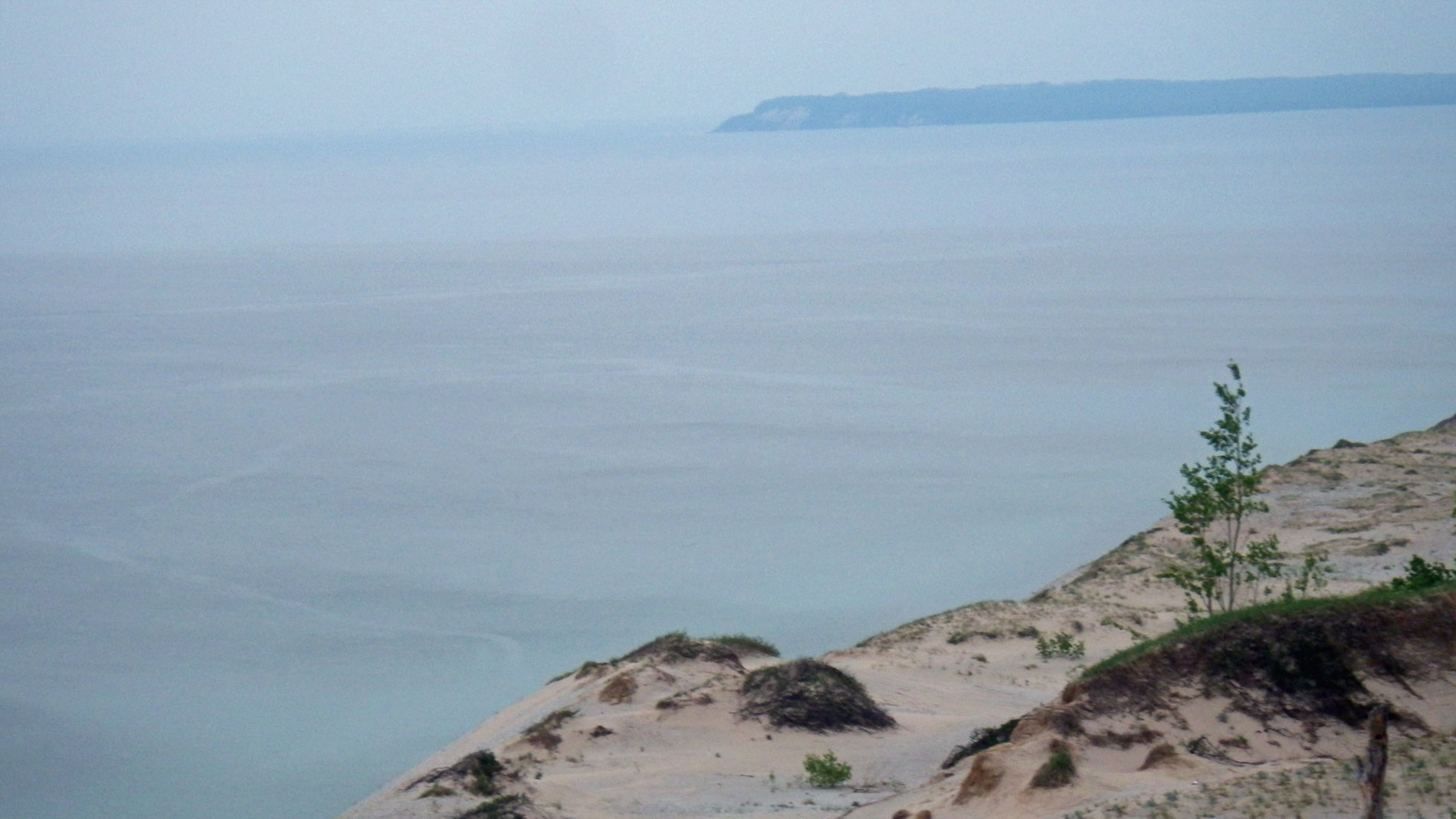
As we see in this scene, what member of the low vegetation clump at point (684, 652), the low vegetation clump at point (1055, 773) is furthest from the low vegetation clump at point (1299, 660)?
the low vegetation clump at point (684, 652)

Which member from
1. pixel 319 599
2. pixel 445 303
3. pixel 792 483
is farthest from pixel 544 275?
pixel 319 599

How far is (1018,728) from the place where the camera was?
1096 centimetres

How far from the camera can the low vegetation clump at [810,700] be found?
48.6 ft

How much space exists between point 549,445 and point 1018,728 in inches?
1070

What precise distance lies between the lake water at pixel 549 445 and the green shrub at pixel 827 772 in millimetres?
8858

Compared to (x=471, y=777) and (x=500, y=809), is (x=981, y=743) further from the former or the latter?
(x=471, y=777)

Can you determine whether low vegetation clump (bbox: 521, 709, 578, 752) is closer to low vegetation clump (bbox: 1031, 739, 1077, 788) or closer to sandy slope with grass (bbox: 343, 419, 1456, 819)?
sandy slope with grass (bbox: 343, 419, 1456, 819)

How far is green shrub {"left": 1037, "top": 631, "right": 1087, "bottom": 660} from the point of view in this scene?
17.9m

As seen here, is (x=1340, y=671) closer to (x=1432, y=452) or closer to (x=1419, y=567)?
(x=1419, y=567)

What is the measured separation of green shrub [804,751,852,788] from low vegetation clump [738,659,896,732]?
4.42 feet

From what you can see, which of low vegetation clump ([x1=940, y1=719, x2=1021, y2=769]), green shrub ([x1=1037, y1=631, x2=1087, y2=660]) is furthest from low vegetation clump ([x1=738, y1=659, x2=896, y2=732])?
green shrub ([x1=1037, y1=631, x2=1087, y2=660])

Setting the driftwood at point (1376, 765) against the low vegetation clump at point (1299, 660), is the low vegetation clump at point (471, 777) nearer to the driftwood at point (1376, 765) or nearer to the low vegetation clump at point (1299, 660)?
the low vegetation clump at point (1299, 660)

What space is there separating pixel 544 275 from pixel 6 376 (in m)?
27.9

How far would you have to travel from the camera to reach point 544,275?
2739 inches
